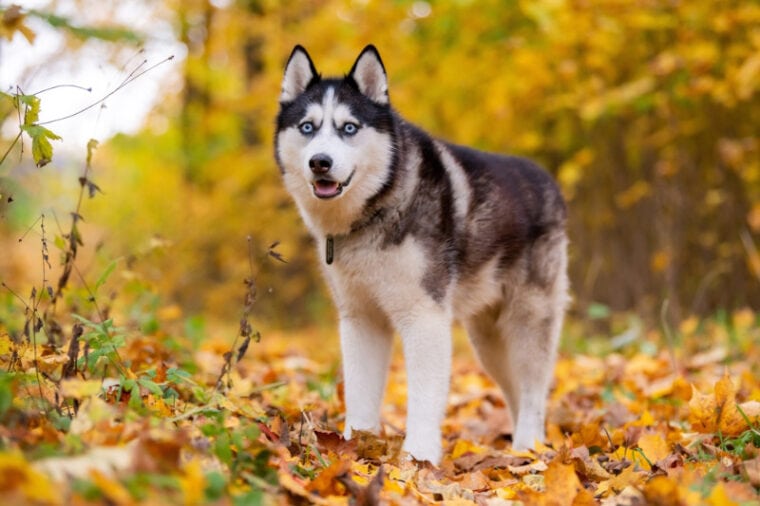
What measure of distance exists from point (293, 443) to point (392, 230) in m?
1.17

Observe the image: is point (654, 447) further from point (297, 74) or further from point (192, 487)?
point (297, 74)

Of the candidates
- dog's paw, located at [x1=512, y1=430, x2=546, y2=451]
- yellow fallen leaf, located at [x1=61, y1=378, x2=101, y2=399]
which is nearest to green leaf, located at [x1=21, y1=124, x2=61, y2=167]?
yellow fallen leaf, located at [x1=61, y1=378, x2=101, y2=399]

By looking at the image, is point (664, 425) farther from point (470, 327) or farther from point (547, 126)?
point (547, 126)

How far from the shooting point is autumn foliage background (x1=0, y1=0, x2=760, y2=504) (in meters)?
2.58

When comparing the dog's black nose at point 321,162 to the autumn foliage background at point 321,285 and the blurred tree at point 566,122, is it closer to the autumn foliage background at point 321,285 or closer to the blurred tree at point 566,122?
the autumn foliage background at point 321,285

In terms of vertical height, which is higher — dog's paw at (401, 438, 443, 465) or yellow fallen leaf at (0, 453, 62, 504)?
yellow fallen leaf at (0, 453, 62, 504)

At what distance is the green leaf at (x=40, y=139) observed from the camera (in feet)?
9.26

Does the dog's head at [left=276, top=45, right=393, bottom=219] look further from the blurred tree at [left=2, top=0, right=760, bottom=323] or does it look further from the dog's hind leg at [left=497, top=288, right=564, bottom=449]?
the blurred tree at [left=2, top=0, right=760, bottom=323]

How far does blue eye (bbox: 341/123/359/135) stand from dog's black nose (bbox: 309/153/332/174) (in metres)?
0.25

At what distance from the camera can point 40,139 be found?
9.30ft

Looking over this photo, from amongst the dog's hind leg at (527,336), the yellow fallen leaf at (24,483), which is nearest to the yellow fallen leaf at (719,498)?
the yellow fallen leaf at (24,483)

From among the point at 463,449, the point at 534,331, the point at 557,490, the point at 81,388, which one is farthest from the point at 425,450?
the point at 81,388

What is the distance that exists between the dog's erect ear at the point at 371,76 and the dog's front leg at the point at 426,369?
3.60ft

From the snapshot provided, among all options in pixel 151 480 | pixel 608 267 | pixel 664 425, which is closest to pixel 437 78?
pixel 608 267
